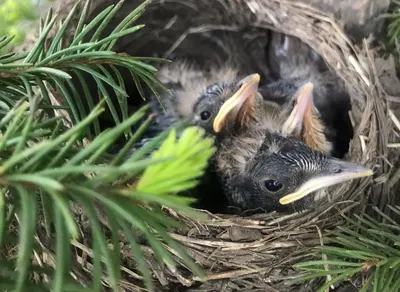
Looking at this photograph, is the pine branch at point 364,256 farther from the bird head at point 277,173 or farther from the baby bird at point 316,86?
the baby bird at point 316,86

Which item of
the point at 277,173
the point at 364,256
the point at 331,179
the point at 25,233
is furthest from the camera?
the point at 277,173

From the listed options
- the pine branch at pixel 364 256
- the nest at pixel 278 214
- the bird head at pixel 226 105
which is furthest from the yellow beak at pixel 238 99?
the pine branch at pixel 364 256

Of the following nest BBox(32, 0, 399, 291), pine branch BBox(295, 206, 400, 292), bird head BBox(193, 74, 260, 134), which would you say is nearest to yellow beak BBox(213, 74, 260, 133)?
bird head BBox(193, 74, 260, 134)

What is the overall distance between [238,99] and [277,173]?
174mm

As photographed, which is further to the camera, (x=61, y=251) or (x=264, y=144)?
(x=264, y=144)

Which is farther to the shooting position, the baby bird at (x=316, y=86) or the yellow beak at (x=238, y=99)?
the baby bird at (x=316, y=86)

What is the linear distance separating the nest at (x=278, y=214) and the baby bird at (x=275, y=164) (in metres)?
0.04

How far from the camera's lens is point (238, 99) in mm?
893

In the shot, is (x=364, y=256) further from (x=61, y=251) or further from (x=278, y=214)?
(x=61, y=251)

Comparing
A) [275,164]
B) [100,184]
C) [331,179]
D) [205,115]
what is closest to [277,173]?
[275,164]

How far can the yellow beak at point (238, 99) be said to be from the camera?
2.88 feet

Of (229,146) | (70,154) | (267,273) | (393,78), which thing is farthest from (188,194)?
(70,154)

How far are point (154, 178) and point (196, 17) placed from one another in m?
0.87

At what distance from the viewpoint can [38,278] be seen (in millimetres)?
600
